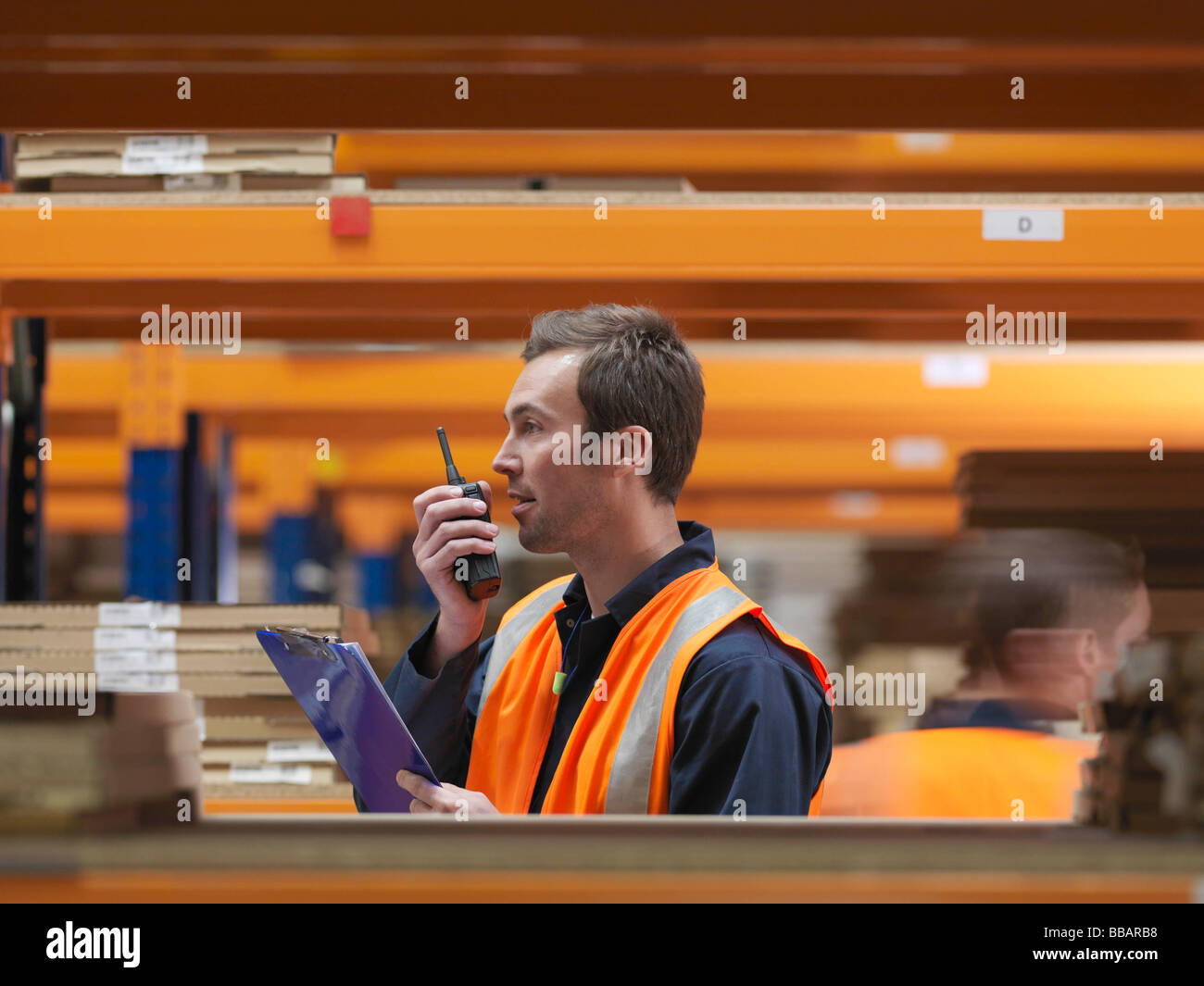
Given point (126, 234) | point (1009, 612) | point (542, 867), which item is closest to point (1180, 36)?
point (542, 867)

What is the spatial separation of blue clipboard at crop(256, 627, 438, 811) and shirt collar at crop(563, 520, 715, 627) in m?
0.40

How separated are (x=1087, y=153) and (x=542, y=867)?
2440mm

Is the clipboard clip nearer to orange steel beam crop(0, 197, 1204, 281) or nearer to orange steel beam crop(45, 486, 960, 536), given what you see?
orange steel beam crop(0, 197, 1204, 281)

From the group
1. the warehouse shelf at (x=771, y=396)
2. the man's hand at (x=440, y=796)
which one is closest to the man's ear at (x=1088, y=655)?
the warehouse shelf at (x=771, y=396)

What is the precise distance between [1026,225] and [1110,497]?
1.31 m

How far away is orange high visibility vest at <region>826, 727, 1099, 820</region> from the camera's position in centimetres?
206

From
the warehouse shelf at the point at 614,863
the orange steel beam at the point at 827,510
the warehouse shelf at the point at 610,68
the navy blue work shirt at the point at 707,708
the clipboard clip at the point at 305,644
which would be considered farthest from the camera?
the orange steel beam at the point at 827,510

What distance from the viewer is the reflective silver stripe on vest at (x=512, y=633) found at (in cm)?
179

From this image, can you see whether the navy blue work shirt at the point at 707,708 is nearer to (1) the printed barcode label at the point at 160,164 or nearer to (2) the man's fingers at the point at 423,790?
(2) the man's fingers at the point at 423,790

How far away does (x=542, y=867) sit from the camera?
69cm

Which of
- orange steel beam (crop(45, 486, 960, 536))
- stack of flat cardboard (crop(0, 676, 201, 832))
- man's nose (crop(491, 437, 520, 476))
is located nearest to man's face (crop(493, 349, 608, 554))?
man's nose (crop(491, 437, 520, 476))

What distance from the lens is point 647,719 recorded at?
1420mm

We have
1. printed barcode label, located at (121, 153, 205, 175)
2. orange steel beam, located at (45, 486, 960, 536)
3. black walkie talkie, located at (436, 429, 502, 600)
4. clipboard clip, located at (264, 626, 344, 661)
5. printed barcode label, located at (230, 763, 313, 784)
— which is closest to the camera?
clipboard clip, located at (264, 626, 344, 661)

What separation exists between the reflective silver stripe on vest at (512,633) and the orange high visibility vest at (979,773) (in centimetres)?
80
